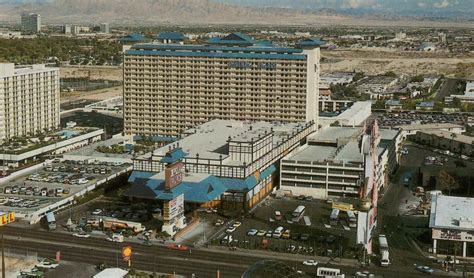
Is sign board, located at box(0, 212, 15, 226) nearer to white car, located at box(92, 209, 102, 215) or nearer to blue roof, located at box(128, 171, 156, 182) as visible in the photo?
white car, located at box(92, 209, 102, 215)

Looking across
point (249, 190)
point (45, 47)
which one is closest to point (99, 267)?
point (249, 190)

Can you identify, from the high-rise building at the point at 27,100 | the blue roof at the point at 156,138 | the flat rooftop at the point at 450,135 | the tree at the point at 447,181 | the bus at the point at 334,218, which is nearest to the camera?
the bus at the point at 334,218

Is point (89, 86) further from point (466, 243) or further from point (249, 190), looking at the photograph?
point (466, 243)

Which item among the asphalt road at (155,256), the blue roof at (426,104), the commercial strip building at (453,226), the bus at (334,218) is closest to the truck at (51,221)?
the asphalt road at (155,256)

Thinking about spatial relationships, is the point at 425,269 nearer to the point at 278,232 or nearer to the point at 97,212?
the point at 278,232

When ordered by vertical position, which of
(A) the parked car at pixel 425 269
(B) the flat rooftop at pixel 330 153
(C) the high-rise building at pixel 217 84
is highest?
(C) the high-rise building at pixel 217 84

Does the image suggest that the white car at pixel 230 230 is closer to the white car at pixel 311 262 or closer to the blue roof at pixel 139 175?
the white car at pixel 311 262
